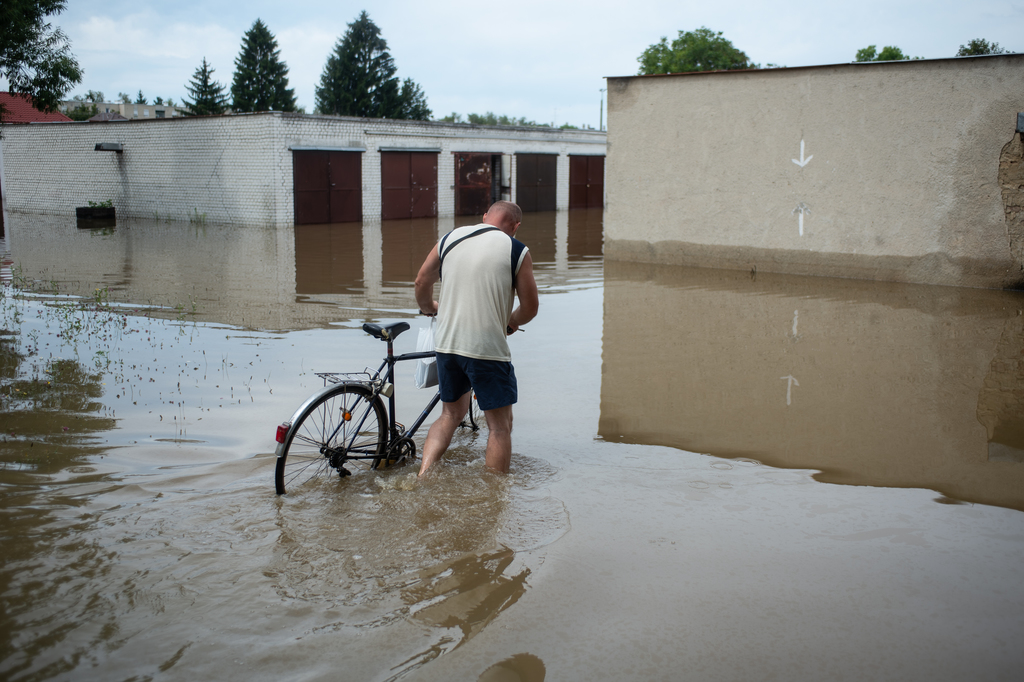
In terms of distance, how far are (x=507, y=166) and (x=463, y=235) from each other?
27.8 meters

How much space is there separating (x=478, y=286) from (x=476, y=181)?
2650cm

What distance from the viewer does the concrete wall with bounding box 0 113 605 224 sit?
23.5 m

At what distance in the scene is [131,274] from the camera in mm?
12969

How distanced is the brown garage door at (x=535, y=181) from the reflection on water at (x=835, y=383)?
2167 centimetres

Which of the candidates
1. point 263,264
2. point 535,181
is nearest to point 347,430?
point 263,264

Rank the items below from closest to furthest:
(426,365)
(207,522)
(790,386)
Result: 1. (207,522)
2. (426,365)
3. (790,386)

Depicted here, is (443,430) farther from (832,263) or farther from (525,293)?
(832,263)

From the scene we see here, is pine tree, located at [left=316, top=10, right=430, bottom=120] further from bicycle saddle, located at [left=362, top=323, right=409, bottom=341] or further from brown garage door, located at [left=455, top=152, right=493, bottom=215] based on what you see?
bicycle saddle, located at [left=362, top=323, right=409, bottom=341]

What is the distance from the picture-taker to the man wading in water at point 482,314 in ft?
13.7

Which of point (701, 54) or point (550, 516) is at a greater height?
point (701, 54)

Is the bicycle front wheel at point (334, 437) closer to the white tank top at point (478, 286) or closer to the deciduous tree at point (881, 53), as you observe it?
the white tank top at point (478, 286)

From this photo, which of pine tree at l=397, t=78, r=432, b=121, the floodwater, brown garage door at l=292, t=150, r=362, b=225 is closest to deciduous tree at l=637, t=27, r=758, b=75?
pine tree at l=397, t=78, r=432, b=121

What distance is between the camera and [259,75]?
6022 centimetres

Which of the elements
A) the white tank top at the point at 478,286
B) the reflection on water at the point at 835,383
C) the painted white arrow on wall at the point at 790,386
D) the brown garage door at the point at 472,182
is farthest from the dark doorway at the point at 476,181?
the white tank top at the point at 478,286
